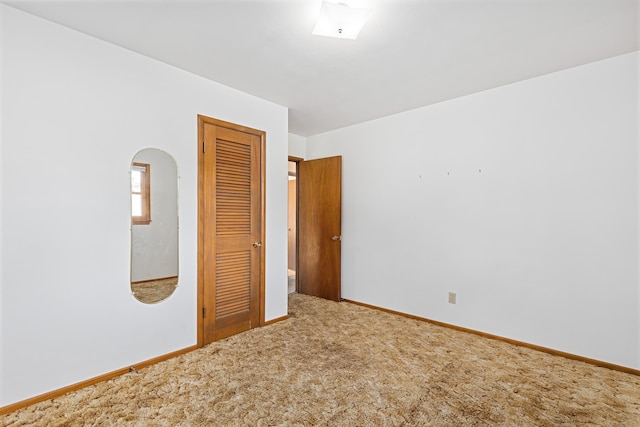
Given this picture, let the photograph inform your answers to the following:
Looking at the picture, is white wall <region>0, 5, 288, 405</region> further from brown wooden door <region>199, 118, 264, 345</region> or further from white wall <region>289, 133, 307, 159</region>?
white wall <region>289, 133, 307, 159</region>

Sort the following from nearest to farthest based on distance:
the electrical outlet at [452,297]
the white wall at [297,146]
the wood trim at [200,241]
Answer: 1. the wood trim at [200,241]
2. the electrical outlet at [452,297]
3. the white wall at [297,146]

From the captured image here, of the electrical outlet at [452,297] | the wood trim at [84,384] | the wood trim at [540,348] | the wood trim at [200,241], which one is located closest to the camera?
the wood trim at [84,384]

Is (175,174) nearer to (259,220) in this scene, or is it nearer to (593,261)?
(259,220)

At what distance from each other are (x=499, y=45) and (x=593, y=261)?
188cm

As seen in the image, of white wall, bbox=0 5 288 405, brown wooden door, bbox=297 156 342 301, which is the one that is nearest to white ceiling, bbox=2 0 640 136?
→ white wall, bbox=0 5 288 405

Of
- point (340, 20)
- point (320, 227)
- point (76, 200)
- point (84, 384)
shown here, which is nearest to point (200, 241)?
point (76, 200)

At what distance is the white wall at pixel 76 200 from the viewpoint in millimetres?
1918

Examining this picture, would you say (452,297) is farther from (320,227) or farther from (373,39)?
(373,39)

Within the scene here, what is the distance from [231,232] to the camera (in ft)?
10.1

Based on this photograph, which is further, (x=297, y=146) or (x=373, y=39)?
(x=297, y=146)

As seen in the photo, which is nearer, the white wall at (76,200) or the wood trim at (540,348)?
the white wall at (76,200)

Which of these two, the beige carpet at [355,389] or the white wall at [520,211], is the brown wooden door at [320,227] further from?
the beige carpet at [355,389]

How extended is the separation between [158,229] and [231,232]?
68 centimetres

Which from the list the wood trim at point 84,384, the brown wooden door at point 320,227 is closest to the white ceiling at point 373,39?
the brown wooden door at point 320,227
